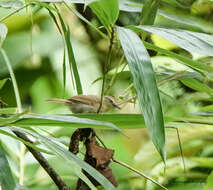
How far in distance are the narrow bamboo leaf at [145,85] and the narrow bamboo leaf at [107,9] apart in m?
0.02

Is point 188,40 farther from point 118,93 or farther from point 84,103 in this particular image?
point 118,93

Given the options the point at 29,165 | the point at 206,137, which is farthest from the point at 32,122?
the point at 206,137

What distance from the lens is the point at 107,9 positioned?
479 millimetres

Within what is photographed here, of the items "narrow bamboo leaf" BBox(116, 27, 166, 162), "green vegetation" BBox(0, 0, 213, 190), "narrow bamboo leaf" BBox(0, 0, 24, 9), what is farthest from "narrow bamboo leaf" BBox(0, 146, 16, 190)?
"narrow bamboo leaf" BBox(0, 0, 24, 9)

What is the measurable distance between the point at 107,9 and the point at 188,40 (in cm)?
10

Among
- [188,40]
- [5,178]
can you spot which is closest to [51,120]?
[5,178]

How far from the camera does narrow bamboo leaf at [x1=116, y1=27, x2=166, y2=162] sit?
16.5 inches

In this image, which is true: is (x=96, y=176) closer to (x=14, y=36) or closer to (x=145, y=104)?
(x=145, y=104)

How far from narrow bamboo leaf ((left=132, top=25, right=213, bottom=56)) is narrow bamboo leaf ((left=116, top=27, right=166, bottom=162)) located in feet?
0.10

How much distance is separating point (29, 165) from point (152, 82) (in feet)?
2.18

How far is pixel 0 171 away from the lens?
17.8 inches

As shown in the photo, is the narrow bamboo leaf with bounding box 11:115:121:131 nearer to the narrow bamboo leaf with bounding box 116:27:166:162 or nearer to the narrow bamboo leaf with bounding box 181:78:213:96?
the narrow bamboo leaf with bounding box 116:27:166:162

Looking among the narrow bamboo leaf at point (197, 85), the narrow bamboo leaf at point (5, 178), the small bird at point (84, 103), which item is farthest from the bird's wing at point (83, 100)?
the narrow bamboo leaf at point (5, 178)

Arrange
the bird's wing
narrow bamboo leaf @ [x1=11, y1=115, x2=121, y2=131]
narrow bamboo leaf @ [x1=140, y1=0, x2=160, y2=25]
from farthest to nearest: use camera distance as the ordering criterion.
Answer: the bird's wing → narrow bamboo leaf @ [x1=140, y1=0, x2=160, y2=25] → narrow bamboo leaf @ [x1=11, y1=115, x2=121, y2=131]
